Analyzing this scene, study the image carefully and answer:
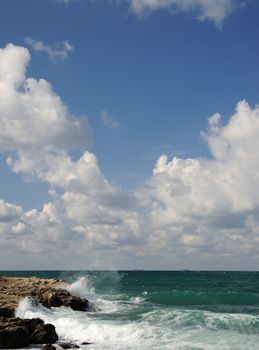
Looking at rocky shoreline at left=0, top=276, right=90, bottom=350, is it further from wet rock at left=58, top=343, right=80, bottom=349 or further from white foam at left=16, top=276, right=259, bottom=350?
white foam at left=16, top=276, right=259, bottom=350

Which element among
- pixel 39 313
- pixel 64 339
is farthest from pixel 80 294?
pixel 64 339

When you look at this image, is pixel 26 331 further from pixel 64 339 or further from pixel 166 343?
pixel 166 343

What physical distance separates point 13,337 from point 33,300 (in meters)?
16.4

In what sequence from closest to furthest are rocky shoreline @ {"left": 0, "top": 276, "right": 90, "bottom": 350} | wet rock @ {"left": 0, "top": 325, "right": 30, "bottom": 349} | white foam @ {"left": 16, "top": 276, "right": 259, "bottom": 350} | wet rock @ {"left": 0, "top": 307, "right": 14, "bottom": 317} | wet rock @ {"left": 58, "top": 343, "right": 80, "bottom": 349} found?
wet rock @ {"left": 0, "top": 325, "right": 30, "bottom": 349} < rocky shoreline @ {"left": 0, "top": 276, "right": 90, "bottom": 350} < wet rock @ {"left": 58, "top": 343, "right": 80, "bottom": 349} < white foam @ {"left": 16, "top": 276, "right": 259, "bottom": 350} < wet rock @ {"left": 0, "top": 307, "right": 14, "bottom": 317}

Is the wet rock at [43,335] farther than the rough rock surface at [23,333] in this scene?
Yes

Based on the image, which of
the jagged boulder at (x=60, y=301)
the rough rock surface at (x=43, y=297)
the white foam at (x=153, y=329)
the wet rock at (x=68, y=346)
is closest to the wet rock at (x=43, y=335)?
the wet rock at (x=68, y=346)

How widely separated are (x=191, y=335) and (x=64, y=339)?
7.97 metres

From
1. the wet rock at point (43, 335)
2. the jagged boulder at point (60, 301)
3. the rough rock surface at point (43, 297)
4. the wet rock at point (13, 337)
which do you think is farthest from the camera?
the jagged boulder at point (60, 301)

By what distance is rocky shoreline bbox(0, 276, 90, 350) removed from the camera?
24.5 meters

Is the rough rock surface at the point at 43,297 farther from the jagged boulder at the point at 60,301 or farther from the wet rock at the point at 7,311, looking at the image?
the wet rock at the point at 7,311

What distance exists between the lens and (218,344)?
87.8 feet

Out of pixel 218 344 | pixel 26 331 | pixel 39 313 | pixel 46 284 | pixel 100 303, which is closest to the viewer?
pixel 26 331

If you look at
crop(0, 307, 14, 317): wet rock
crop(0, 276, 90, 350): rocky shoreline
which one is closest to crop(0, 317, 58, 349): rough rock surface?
crop(0, 276, 90, 350): rocky shoreline

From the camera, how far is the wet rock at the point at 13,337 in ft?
79.0
